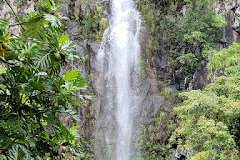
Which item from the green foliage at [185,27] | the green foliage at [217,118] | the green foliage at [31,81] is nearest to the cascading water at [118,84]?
the green foliage at [185,27]

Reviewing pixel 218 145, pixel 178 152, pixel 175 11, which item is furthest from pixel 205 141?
pixel 175 11

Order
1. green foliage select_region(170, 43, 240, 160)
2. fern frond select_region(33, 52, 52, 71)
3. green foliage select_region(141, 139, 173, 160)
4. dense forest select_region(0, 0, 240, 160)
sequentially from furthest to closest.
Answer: green foliage select_region(141, 139, 173, 160), dense forest select_region(0, 0, 240, 160), green foliage select_region(170, 43, 240, 160), fern frond select_region(33, 52, 52, 71)

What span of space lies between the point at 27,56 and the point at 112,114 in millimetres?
8848

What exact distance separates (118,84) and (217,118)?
599 cm

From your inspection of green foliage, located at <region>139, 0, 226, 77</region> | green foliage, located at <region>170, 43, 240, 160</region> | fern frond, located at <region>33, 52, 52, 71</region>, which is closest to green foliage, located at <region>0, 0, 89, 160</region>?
fern frond, located at <region>33, 52, 52, 71</region>

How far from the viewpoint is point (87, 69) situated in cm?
1037

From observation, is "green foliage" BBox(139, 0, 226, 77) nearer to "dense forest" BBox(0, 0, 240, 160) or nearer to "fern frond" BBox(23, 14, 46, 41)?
"dense forest" BBox(0, 0, 240, 160)

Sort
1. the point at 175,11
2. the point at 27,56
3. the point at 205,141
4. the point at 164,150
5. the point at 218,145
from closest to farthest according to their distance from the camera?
1. the point at 27,56
2. the point at 218,145
3. the point at 205,141
4. the point at 164,150
5. the point at 175,11

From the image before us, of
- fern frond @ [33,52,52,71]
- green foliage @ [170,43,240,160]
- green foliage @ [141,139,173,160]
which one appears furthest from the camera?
green foliage @ [141,139,173,160]

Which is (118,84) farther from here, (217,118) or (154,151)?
(217,118)

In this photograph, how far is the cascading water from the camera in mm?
9742

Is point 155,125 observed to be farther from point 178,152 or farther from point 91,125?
point 91,125

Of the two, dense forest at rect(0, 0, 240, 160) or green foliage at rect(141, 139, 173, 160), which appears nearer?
dense forest at rect(0, 0, 240, 160)

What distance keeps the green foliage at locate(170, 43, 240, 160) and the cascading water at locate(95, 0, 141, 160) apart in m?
4.79
